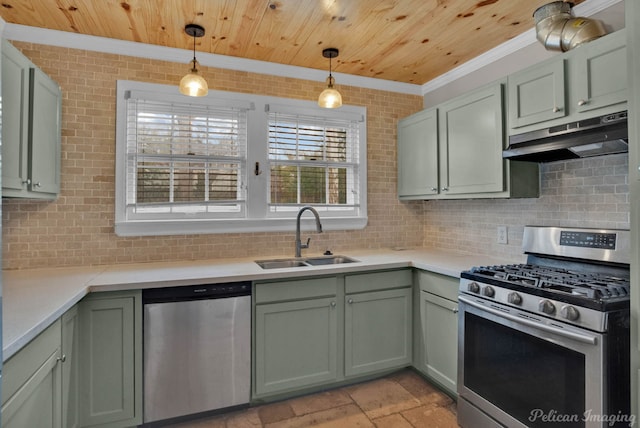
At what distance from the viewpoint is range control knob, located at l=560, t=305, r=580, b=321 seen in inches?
63.7

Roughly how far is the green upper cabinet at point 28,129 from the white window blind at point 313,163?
57.7 inches

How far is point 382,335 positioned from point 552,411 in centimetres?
116

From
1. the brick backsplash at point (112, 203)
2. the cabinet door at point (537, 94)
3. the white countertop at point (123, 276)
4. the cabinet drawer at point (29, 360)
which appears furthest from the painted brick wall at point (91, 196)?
the cabinet door at point (537, 94)

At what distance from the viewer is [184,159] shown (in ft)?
9.27

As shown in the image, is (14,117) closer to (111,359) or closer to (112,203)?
(112,203)

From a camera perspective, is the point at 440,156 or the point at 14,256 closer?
the point at 14,256

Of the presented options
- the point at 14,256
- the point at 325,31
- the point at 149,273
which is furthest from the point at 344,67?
the point at 14,256

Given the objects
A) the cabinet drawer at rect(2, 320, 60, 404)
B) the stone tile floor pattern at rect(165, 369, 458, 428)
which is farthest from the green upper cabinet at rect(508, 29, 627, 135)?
the cabinet drawer at rect(2, 320, 60, 404)

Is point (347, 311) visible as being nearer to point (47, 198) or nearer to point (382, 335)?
point (382, 335)

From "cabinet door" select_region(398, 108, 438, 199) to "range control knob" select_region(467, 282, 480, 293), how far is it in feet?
3.41

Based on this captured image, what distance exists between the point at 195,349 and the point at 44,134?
1570 millimetres

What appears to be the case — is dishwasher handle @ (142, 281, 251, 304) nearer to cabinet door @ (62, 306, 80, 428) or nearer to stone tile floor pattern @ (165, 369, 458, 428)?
cabinet door @ (62, 306, 80, 428)

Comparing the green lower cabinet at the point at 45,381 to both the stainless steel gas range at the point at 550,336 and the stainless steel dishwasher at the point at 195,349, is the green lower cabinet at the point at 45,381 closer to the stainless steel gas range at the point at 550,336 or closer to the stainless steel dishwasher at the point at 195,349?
the stainless steel dishwasher at the point at 195,349

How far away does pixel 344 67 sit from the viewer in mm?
3158
